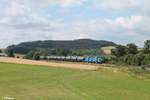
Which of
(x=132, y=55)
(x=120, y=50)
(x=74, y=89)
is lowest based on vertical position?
(x=74, y=89)

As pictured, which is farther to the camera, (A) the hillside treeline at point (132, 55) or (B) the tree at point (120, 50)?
(B) the tree at point (120, 50)

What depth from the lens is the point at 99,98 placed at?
1029 inches

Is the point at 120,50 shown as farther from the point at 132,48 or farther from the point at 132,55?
the point at 132,55

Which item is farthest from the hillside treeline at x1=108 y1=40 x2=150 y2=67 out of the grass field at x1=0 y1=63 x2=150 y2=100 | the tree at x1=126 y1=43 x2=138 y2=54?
the grass field at x1=0 y1=63 x2=150 y2=100

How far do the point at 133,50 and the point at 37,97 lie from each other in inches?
3958

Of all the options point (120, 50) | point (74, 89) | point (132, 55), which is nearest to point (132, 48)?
point (120, 50)

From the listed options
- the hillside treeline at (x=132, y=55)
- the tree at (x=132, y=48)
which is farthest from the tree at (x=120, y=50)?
the tree at (x=132, y=48)

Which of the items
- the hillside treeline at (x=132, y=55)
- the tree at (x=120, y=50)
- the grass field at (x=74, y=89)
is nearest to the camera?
the grass field at (x=74, y=89)

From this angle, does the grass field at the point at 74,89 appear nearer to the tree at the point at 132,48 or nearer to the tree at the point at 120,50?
the tree at the point at 120,50

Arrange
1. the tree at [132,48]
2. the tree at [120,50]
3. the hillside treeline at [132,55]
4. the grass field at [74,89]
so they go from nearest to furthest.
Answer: the grass field at [74,89], the hillside treeline at [132,55], the tree at [120,50], the tree at [132,48]

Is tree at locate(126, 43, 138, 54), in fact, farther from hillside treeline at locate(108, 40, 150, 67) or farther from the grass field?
the grass field

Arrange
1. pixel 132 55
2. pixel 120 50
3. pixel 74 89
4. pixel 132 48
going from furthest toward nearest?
pixel 132 48 < pixel 120 50 < pixel 132 55 < pixel 74 89

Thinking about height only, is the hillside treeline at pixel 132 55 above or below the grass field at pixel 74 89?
above

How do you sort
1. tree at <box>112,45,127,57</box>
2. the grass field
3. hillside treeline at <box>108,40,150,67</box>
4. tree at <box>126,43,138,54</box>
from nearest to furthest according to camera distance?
the grass field
hillside treeline at <box>108,40,150,67</box>
tree at <box>112,45,127,57</box>
tree at <box>126,43,138,54</box>
